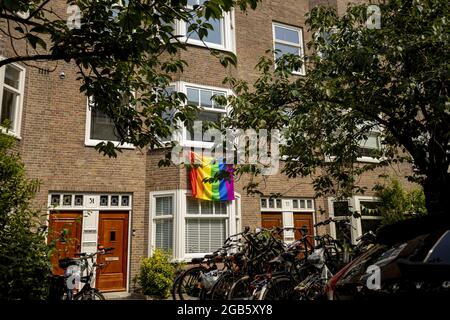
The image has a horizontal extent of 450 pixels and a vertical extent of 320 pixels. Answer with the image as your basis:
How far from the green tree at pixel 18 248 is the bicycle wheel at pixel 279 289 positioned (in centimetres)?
353

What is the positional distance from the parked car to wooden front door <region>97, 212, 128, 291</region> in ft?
31.9

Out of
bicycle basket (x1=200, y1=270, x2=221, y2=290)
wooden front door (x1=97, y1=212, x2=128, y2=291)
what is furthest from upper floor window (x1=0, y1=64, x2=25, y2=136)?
bicycle basket (x1=200, y1=270, x2=221, y2=290)

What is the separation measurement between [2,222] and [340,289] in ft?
17.2

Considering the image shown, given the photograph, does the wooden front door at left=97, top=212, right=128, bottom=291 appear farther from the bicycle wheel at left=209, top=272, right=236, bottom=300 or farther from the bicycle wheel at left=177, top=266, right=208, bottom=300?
the bicycle wheel at left=209, top=272, right=236, bottom=300

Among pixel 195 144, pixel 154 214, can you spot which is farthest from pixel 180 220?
pixel 195 144

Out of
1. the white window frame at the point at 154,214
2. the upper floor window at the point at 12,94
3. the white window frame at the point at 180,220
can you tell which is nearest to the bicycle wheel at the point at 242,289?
the white window frame at the point at 180,220

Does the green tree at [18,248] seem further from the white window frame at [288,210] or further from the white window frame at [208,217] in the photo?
the white window frame at [288,210]

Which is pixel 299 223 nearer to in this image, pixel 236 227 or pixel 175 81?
pixel 236 227

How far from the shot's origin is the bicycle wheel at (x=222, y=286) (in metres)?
7.30

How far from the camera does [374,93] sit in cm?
625

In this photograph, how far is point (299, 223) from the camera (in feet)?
48.3

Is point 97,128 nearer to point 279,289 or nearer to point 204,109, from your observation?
point 204,109

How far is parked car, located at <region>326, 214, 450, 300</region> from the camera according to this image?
198 cm

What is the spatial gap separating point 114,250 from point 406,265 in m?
10.6
